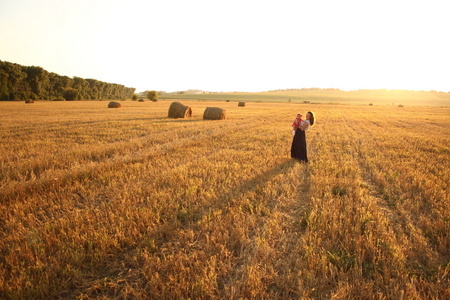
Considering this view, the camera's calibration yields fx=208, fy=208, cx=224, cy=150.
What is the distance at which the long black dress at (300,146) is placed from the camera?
675 centimetres

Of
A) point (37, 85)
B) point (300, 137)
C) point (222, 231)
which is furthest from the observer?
point (37, 85)

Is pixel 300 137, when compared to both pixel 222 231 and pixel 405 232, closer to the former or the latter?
pixel 405 232

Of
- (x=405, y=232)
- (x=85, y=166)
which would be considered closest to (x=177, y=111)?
(x=85, y=166)

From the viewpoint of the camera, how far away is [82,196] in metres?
4.18

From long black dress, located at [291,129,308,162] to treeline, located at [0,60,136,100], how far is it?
236ft

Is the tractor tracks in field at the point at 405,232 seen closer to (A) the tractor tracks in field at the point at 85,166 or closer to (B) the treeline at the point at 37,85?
(A) the tractor tracks in field at the point at 85,166

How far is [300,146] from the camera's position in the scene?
22.3 ft

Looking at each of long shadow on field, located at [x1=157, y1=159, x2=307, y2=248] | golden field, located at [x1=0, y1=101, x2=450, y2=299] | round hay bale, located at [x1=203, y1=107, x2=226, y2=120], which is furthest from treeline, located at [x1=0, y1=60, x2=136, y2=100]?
long shadow on field, located at [x1=157, y1=159, x2=307, y2=248]

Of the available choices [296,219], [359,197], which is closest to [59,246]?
[296,219]

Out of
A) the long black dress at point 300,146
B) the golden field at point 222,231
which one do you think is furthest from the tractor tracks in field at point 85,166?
the long black dress at point 300,146

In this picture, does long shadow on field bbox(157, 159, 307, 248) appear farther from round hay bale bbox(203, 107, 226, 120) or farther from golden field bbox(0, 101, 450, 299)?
round hay bale bbox(203, 107, 226, 120)

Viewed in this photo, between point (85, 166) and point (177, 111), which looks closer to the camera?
point (85, 166)

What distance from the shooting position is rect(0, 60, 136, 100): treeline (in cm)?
5156

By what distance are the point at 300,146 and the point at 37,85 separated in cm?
7801
